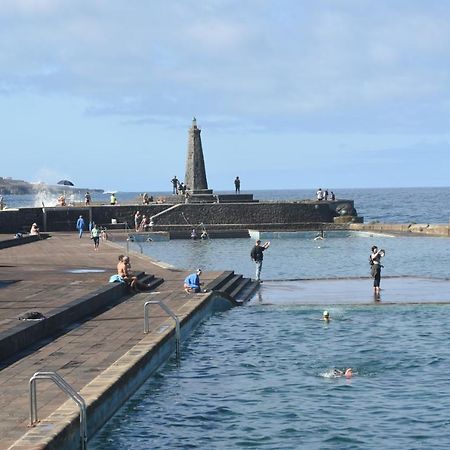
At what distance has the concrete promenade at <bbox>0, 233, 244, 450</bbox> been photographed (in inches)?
455

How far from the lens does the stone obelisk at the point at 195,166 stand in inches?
2549

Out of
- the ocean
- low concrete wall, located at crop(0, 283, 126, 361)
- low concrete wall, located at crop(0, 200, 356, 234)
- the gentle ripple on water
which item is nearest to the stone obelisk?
low concrete wall, located at crop(0, 200, 356, 234)

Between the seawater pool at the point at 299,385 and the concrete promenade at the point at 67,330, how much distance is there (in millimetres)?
689

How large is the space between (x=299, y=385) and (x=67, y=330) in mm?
4734

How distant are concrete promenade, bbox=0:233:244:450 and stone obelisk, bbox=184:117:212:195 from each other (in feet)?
101

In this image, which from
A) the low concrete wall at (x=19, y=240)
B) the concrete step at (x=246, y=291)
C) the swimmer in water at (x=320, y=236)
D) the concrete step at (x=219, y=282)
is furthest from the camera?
the swimmer in water at (x=320, y=236)

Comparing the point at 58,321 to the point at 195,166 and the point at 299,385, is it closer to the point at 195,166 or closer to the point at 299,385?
the point at 299,385

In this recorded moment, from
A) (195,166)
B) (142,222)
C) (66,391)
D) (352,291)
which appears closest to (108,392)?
(66,391)

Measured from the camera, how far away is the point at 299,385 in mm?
15562

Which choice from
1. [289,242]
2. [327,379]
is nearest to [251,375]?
[327,379]

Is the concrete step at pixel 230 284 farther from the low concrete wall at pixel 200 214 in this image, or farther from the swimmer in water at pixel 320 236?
the low concrete wall at pixel 200 214

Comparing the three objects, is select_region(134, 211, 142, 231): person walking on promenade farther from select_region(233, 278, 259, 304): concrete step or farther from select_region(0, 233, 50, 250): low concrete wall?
select_region(233, 278, 259, 304): concrete step

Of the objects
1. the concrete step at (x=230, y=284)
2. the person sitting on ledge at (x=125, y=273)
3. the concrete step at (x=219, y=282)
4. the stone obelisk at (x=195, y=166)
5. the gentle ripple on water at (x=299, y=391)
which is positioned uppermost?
the stone obelisk at (x=195, y=166)

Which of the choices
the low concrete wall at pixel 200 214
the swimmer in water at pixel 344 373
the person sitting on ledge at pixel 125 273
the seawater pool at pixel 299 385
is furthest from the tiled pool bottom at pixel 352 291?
the low concrete wall at pixel 200 214
